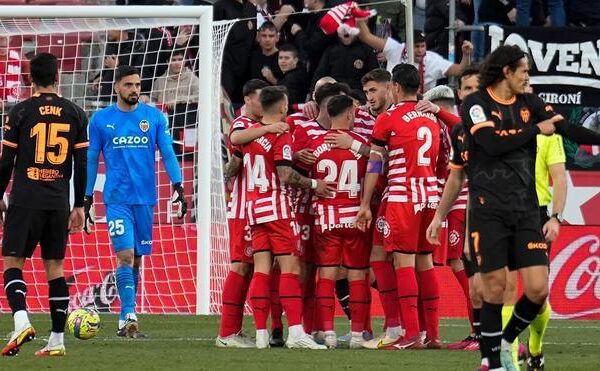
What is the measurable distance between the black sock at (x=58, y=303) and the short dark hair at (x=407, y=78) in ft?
10.7

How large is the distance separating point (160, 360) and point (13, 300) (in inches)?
50.4

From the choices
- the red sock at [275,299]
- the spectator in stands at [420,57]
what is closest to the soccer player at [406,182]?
the red sock at [275,299]

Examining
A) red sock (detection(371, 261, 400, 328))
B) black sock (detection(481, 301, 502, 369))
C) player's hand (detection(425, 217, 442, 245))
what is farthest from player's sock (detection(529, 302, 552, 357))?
red sock (detection(371, 261, 400, 328))

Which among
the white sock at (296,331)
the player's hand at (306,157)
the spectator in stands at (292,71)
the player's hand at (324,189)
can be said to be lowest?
the white sock at (296,331)

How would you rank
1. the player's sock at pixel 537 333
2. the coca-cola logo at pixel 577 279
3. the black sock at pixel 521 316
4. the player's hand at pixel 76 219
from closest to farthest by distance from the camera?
the black sock at pixel 521 316 < the player's sock at pixel 537 333 < the player's hand at pixel 76 219 < the coca-cola logo at pixel 577 279

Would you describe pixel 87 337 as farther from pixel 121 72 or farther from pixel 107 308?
pixel 107 308

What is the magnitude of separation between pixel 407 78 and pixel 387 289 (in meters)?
1.81

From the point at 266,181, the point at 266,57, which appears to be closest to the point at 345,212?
the point at 266,181

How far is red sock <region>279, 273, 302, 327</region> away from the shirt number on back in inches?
56.1

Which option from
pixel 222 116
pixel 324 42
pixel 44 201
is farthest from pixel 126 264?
pixel 324 42

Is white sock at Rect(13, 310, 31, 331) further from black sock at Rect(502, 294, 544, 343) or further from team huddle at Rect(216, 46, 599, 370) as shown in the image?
black sock at Rect(502, 294, 544, 343)

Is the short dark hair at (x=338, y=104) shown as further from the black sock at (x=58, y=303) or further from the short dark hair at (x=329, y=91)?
the black sock at (x=58, y=303)

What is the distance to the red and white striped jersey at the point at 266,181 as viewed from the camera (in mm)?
11547

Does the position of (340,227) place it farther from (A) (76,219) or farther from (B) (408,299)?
(A) (76,219)
